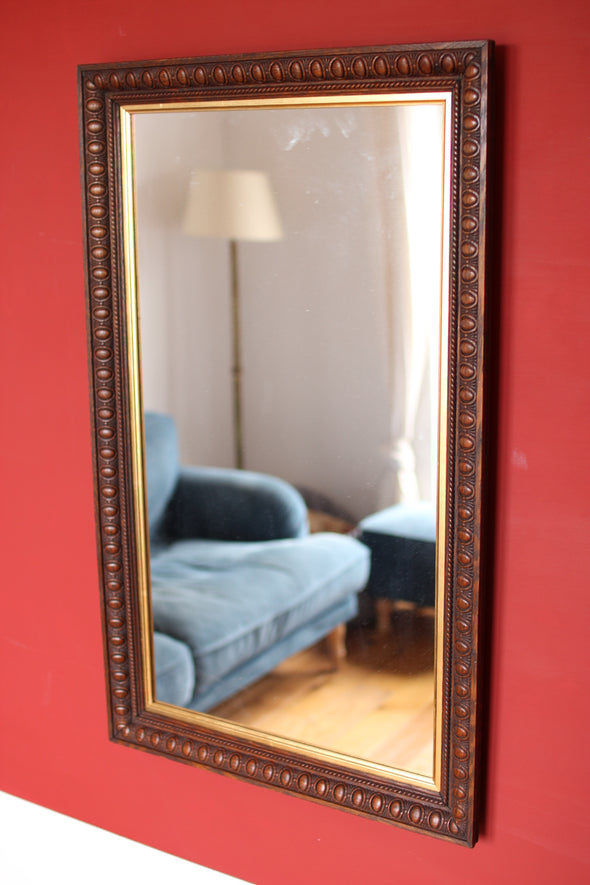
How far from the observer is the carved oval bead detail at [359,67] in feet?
4.06

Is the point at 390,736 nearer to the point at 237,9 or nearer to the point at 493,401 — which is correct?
the point at 493,401

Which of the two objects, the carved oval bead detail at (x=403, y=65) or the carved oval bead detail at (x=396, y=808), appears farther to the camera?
the carved oval bead detail at (x=396, y=808)

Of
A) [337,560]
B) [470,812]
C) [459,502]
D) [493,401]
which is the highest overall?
[493,401]

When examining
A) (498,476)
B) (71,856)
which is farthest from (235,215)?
(71,856)

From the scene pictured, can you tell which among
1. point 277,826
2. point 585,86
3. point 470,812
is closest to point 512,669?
point 470,812

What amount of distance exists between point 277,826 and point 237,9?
1.28m

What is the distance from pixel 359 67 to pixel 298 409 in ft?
1.58

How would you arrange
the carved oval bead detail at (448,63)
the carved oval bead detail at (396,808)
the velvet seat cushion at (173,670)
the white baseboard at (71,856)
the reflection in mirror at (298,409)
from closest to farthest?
the carved oval bead detail at (448,63) < the reflection in mirror at (298,409) < the carved oval bead detail at (396,808) < the velvet seat cushion at (173,670) < the white baseboard at (71,856)

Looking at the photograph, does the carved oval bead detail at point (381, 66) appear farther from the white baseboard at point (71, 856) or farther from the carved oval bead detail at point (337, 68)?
the white baseboard at point (71, 856)

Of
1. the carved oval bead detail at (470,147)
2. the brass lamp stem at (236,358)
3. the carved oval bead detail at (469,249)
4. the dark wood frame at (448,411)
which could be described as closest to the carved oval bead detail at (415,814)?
the dark wood frame at (448,411)

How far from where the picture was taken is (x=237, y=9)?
53.4 inches

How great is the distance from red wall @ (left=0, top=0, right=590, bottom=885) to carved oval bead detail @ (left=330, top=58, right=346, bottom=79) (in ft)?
0.17

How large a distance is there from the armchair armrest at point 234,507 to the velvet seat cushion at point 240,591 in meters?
0.02

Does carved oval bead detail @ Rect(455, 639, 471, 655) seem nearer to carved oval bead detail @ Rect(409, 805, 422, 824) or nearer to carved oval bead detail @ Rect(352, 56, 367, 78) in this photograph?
carved oval bead detail @ Rect(409, 805, 422, 824)
